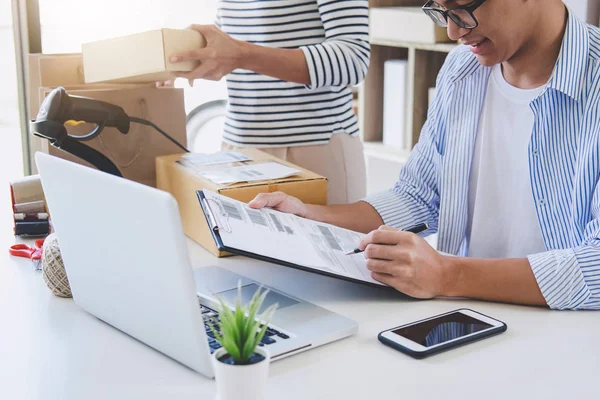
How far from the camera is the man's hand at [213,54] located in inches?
60.1

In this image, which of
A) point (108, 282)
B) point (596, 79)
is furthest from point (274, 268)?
point (596, 79)

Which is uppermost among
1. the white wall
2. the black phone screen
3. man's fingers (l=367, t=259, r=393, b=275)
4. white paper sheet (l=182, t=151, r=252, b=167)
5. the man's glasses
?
the white wall

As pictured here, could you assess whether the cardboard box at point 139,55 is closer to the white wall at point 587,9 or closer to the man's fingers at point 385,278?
the man's fingers at point 385,278

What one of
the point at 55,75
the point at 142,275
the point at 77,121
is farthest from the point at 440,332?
the point at 55,75

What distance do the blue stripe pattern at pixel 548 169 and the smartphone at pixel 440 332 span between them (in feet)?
0.44

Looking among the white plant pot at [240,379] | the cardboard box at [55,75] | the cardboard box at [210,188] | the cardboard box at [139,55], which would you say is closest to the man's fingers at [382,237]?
the cardboard box at [210,188]

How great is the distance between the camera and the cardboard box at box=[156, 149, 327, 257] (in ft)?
4.54

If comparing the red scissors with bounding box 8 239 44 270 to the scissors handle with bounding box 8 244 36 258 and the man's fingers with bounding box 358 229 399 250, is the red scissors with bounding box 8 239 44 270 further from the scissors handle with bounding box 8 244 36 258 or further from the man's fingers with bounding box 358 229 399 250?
the man's fingers with bounding box 358 229 399 250

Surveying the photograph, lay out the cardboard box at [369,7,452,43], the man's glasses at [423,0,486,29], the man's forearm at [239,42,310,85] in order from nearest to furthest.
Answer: the man's glasses at [423,0,486,29], the man's forearm at [239,42,310,85], the cardboard box at [369,7,452,43]

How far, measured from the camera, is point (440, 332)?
Result: 1.02 metres

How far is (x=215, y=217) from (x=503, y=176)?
1.95 feet

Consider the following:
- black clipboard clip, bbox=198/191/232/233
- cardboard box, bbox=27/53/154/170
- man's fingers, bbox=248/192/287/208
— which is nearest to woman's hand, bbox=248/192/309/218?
man's fingers, bbox=248/192/287/208

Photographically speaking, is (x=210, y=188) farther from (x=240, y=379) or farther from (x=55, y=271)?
(x=240, y=379)

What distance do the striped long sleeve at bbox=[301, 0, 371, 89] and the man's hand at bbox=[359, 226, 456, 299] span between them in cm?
62
